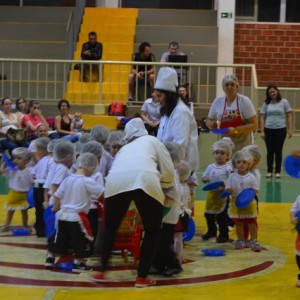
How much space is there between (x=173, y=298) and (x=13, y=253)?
2.36 metres

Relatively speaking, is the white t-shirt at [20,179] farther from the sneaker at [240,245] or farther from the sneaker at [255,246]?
the sneaker at [255,246]

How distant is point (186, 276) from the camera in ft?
25.8

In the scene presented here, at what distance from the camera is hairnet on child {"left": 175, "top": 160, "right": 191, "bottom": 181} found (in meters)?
8.20

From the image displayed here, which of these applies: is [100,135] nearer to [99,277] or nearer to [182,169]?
[182,169]

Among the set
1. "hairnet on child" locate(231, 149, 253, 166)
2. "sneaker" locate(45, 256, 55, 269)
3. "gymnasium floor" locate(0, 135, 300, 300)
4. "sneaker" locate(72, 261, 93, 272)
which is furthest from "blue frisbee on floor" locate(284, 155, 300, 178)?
"sneaker" locate(45, 256, 55, 269)

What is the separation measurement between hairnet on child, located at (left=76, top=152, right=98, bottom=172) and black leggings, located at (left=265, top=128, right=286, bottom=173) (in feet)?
26.2

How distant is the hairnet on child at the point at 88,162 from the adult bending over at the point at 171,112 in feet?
2.40

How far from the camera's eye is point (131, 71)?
17688 mm

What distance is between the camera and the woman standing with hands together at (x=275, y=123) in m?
15.5

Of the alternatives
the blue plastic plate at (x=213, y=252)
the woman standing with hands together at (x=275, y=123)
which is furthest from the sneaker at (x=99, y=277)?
the woman standing with hands together at (x=275, y=123)

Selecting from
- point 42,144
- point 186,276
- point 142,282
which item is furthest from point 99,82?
point 142,282

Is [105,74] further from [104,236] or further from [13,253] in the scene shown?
[104,236]

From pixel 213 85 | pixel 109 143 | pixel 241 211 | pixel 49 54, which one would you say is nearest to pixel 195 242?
pixel 241 211

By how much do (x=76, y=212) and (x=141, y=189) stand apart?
1228mm
